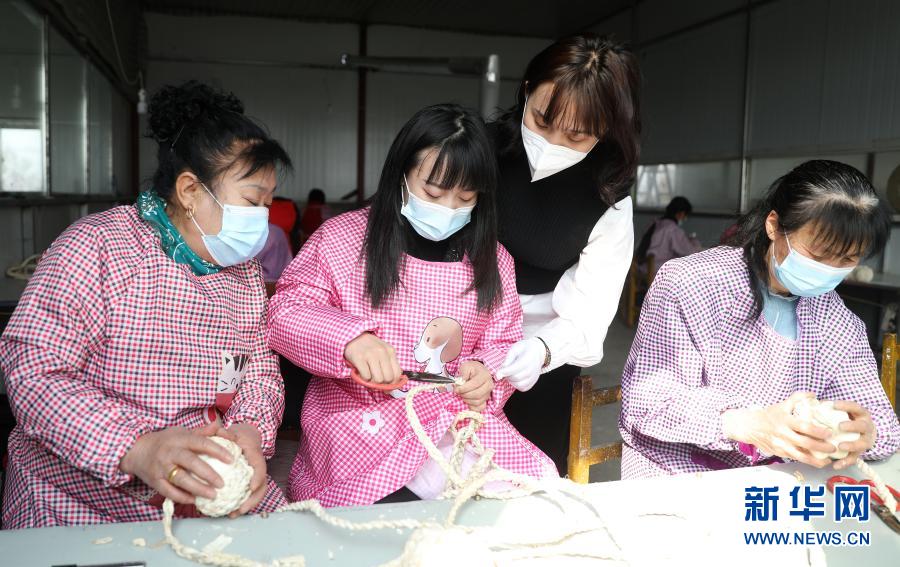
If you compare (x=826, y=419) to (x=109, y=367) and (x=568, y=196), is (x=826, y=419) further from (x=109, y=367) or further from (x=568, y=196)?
(x=109, y=367)

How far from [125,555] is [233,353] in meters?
0.49

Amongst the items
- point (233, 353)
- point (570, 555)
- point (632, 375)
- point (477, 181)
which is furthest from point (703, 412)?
point (233, 353)

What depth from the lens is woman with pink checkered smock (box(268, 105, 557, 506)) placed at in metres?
1.33

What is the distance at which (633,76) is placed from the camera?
1.53 metres

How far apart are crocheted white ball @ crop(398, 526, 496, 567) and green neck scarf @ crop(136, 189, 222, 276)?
730 mm

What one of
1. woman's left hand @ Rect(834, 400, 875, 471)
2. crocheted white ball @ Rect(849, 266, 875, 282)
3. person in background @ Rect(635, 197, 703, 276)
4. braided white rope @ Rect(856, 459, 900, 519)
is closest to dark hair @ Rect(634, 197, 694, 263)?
person in background @ Rect(635, 197, 703, 276)

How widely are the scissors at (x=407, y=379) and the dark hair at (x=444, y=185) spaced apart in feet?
0.66

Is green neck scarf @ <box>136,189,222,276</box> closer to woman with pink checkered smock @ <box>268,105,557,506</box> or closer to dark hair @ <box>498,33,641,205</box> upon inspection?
woman with pink checkered smock @ <box>268,105,557,506</box>

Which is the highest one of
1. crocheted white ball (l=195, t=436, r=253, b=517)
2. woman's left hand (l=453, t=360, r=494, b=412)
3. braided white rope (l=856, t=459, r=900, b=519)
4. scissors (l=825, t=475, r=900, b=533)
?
woman's left hand (l=453, t=360, r=494, b=412)

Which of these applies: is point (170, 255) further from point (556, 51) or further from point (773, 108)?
point (773, 108)

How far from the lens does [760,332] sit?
147 cm

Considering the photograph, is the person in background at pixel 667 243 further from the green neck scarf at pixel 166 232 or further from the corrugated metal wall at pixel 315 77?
the green neck scarf at pixel 166 232

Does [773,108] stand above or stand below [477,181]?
above

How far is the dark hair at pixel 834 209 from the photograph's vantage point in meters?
1.35
